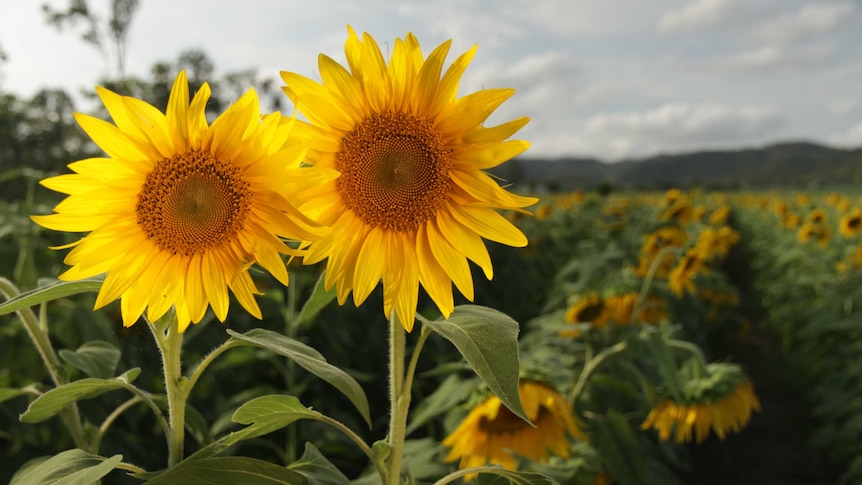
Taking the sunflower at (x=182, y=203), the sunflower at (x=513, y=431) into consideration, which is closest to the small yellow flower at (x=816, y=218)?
the sunflower at (x=513, y=431)

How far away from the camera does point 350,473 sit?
12.6 feet

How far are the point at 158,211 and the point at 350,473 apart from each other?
120 inches

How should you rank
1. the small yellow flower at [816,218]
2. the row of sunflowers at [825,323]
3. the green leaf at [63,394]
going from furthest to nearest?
the small yellow flower at [816,218]
the row of sunflowers at [825,323]
the green leaf at [63,394]

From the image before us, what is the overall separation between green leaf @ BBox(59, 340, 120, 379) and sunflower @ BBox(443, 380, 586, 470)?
3.24ft

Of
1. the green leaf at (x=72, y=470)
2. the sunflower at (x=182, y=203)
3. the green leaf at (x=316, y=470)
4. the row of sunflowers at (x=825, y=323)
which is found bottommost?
the row of sunflowers at (x=825, y=323)

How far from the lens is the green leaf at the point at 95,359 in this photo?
4.39 feet

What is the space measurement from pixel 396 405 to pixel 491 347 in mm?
240

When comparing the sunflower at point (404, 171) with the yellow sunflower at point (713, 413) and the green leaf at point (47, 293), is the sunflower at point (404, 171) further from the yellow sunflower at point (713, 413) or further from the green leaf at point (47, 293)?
the yellow sunflower at point (713, 413)

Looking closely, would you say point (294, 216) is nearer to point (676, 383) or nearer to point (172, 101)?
point (172, 101)

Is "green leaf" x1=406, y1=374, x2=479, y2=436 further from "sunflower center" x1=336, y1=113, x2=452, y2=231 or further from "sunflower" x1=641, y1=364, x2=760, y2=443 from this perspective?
"sunflower center" x1=336, y1=113, x2=452, y2=231

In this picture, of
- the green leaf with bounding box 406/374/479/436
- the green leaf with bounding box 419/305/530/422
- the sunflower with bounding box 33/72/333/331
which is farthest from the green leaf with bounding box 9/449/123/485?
the green leaf with bounding box 406/374/479/436

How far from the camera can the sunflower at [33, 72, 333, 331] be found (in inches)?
39.4

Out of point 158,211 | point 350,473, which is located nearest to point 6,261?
point 350,473

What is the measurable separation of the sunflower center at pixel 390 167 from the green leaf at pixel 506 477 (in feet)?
1.39
